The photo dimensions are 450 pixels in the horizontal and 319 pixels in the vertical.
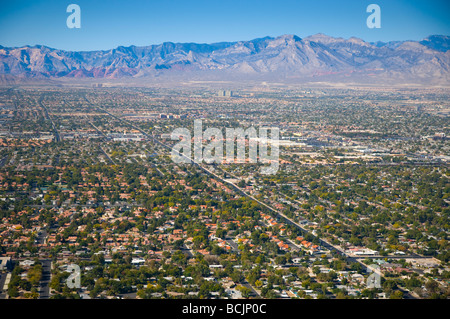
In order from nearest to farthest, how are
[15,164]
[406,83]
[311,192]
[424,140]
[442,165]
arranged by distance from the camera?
1. [311,192]
2. [15,164]
3. [442,165]
4. [424,140]
5. [406,83]

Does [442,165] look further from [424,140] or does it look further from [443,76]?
[443,76]

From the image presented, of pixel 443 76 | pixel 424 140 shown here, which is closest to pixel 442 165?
pixel 424 140

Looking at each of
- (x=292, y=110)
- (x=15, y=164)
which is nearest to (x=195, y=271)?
(x=15, y=164)

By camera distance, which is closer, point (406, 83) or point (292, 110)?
point (292, 110)

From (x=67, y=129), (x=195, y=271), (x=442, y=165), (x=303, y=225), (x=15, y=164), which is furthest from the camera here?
(x=67, y=129)

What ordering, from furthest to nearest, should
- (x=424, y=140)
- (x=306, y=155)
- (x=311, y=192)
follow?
(x=424, y=140)
(x=306, y=155)
(x=311, y=192)

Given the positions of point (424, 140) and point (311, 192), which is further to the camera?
point (424, 140)
